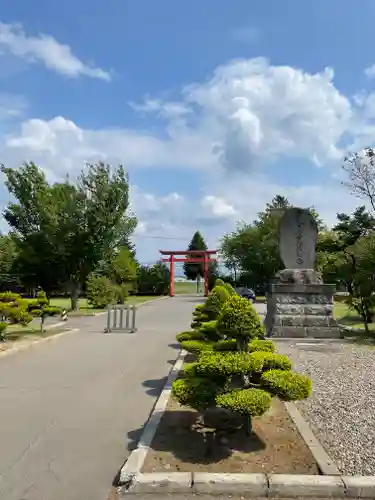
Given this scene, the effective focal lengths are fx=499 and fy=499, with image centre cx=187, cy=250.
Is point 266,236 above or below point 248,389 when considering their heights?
above

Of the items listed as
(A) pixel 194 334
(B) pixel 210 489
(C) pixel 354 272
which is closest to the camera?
(B) pixel 210 489

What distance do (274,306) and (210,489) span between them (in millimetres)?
10363

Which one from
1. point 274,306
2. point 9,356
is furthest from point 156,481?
point 274,306

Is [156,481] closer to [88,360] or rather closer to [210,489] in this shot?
[210,489]

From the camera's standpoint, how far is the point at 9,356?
11.1m

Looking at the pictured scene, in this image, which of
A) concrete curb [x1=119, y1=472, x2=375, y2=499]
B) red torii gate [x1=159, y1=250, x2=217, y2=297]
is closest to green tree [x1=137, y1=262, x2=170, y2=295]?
red torii gate [x1=159, y1=250, x2=217, y2=297]

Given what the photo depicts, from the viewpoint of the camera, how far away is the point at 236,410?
4438 mm

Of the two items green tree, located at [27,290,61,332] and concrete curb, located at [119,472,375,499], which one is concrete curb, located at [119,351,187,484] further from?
green tree, located at [27,290,61,332]

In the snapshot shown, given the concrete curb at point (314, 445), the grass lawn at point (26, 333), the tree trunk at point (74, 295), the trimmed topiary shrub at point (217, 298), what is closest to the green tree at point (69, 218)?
the tree trunk at point (74, 295)

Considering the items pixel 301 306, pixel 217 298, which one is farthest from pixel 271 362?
pixel 301 306

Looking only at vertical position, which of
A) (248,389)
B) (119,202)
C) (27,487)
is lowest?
(27,487)

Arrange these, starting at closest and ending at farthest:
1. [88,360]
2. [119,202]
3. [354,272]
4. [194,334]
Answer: [194,334] < [88,360] < [354,272] < [119,202]

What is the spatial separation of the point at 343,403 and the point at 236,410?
9.65ft

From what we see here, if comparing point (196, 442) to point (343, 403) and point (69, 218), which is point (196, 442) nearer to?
point (343, 403)
